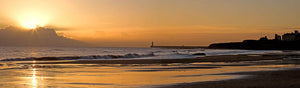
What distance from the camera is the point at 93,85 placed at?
14742mm

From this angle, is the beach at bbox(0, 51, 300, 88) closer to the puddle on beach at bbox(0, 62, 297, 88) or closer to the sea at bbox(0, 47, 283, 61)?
the puddle on beach at bbox(0, 62, 297, 88)

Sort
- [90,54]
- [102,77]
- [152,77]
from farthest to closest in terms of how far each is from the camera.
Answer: [90,54]
[152,77]
[102,77]

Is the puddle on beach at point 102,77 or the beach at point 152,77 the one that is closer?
the beach at point 152,77

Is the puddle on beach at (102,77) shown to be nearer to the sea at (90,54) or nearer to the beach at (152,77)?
the beach at (152,77)

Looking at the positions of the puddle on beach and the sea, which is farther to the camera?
the sea

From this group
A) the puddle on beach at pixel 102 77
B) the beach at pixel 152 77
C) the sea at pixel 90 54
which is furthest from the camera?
the sea at pixel 90 54

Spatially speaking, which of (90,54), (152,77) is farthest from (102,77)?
(90,54)

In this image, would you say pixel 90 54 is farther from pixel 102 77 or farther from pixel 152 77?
pixel 152 77

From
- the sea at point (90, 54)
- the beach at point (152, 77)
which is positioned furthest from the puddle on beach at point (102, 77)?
the sea at point (90, 54)

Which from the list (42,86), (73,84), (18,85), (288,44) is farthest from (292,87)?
(288,44)

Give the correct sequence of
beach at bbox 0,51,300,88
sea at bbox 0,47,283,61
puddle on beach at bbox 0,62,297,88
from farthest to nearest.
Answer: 1. sea at bbox 0,47,283,61
2. puddle on beach at bbox 0,62,297,88
3. beach at bbox 0,51,300,88

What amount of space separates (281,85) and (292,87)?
743 millimetres

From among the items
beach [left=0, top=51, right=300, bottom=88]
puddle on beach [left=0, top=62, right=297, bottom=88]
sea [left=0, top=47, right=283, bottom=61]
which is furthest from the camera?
sea [left=0, top=47, right=283, bottom=61]

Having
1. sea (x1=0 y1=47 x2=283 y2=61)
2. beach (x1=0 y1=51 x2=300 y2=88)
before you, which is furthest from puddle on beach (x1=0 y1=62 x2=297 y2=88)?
sea (x1=0 y1=47 x2=283 y2=61)
